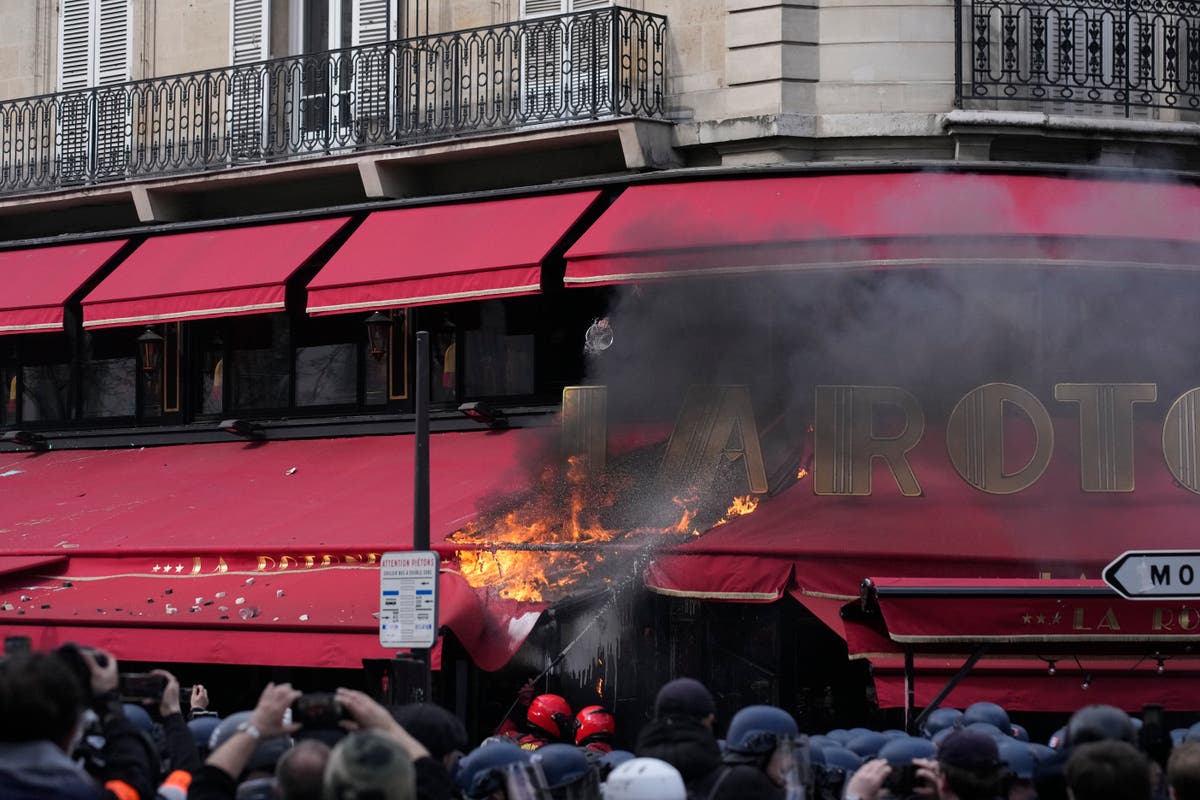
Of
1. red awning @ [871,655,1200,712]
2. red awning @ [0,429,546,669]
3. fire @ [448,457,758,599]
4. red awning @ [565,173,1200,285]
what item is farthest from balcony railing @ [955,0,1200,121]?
red awning @ [871,655,1200,712]

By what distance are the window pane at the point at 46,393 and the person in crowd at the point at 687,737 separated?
12.0 metres

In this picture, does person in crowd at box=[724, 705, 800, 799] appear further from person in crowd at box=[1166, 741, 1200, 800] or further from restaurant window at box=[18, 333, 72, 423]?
restaurant window at box=[18, 333, 72, 423]

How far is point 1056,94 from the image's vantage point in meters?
13.6

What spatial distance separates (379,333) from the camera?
49.9 feet

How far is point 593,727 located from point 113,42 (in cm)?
856

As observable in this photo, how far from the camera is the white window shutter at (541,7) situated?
592 inches

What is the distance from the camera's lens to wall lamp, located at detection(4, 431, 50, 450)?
55.2 ft

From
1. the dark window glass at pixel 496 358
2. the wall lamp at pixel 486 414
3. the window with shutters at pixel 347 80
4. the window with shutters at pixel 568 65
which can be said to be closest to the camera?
the window with shutters at pixel 568 65

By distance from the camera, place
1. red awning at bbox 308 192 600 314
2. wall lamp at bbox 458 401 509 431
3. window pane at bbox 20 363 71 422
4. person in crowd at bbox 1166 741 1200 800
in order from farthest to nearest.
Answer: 1. window pane at bbox 20 363 71 422
2. wall lamp at bbox 458 401 509 431
3. red awning at bbox 308 192 600 314
4. person in crowd at bbox 1166 741 1200 800

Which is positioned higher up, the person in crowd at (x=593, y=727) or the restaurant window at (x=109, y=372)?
the restaurant window at (x=109, y=372)

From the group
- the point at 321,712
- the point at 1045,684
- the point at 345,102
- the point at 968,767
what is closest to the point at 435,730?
the point at 321,712

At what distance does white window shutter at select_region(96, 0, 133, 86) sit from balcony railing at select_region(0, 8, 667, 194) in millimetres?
445

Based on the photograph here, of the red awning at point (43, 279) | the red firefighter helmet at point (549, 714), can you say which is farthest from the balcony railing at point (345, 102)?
the red firefighter helmet at point (549, 714)

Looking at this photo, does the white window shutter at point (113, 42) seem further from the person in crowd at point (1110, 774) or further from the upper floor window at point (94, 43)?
the person in crowd at point (1110, 774)
